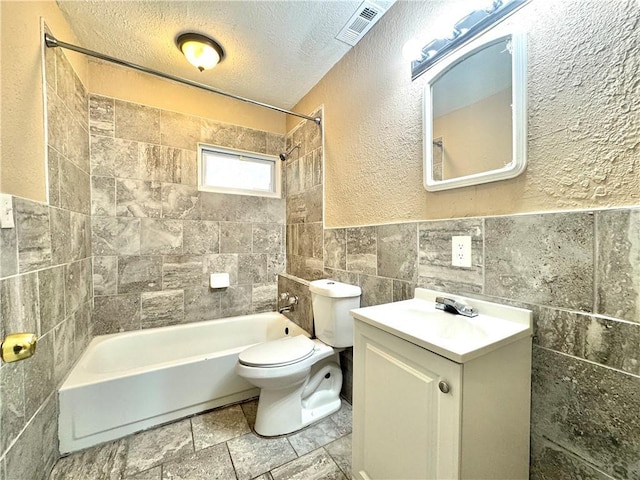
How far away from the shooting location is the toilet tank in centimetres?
159

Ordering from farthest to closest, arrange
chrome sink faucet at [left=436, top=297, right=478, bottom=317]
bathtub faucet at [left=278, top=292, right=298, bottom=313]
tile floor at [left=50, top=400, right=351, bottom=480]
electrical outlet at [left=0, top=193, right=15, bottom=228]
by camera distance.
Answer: bathtub faucet at [left=278, top=292, right=298, bottom=313] → tile floor at [left=50, top=400, right=351, bottom=480] → chrome sink faucet at [left=436, top=297, right=478, bottom=317] → electrical outlet at [left=0, top=193, right=15, bottom=228]

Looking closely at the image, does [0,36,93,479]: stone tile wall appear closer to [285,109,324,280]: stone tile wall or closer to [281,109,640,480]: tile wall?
[285,109,324,280]: stone tile wall

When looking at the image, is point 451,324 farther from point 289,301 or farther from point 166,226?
point 166,226

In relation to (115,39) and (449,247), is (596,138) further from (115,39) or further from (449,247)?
(115,39)

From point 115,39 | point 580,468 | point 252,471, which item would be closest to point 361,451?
point 252,471

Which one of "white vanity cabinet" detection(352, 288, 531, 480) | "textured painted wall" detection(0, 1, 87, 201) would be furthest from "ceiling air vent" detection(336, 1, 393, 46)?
"white vanity cabinet" detection(352, 288, 531, 480)

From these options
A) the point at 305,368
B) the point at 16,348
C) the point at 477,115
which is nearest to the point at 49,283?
the point at 16,348

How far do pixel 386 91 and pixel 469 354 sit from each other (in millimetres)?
1442

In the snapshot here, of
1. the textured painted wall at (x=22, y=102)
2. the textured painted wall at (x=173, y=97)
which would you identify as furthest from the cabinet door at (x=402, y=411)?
the textured painted wall at (x=173, y=97)

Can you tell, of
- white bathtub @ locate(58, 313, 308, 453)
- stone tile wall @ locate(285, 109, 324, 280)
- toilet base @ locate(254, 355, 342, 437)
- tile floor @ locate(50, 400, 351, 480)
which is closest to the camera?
tile floor @ locate(50, 400, 351, 480)

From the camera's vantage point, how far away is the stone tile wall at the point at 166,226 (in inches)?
77.7

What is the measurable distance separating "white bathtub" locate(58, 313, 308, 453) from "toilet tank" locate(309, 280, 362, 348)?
506mm

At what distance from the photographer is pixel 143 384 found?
1.51m

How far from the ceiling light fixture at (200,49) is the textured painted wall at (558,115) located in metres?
1.18
